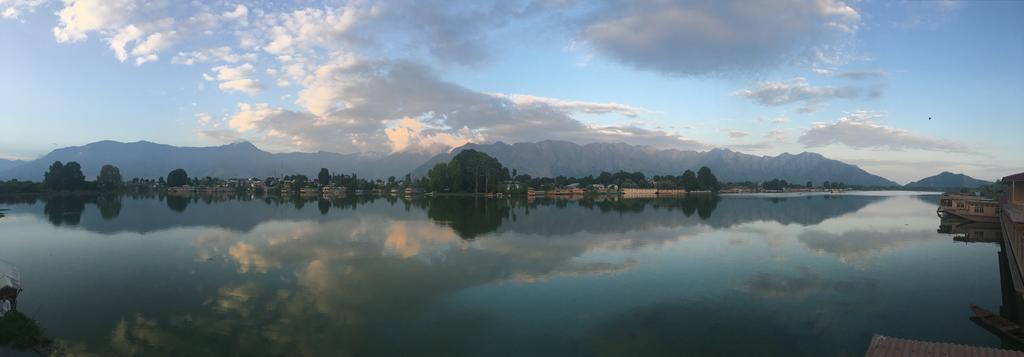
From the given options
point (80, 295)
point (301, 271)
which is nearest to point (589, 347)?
point (301, 271)

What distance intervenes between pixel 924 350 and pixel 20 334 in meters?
20.0

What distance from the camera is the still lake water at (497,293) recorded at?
13.2 metres

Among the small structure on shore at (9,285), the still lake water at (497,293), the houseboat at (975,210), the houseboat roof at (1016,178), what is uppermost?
the houseboat roof at (1016,178)

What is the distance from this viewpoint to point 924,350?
8359 mm

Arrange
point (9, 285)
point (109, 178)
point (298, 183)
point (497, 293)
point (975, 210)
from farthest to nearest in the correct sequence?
point (298, 183) < point (109, 178) < point (975, 210) < point (497, 293) < point (9, 285)

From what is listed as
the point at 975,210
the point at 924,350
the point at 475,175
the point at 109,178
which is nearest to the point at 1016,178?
the point at 924,350

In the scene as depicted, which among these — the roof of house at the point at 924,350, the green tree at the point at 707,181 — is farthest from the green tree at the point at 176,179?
the roof of house at the point at 924,350

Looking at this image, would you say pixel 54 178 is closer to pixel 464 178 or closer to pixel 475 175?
pixel 464 178

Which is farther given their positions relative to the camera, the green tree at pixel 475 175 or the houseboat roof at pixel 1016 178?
the green tree at pixel 475 175

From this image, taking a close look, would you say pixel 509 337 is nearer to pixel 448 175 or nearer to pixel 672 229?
pixel 672 229

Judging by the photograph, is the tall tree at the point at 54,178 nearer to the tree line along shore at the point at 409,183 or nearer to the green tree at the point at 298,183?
the tree line along shore at the point at 409,183

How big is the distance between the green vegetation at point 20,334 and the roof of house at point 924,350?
18572 millimetres

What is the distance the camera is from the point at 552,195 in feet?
481

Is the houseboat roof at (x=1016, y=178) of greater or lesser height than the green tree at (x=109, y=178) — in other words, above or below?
below
